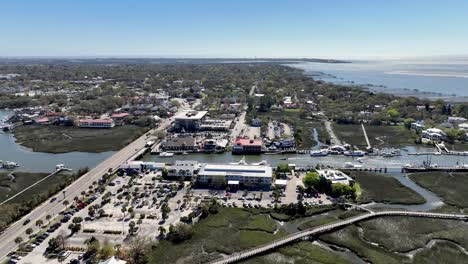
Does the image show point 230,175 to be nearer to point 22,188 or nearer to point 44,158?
point 22,188

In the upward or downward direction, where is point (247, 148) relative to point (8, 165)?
upward

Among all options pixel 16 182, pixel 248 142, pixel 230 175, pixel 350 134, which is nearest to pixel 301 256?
pixel 230 175

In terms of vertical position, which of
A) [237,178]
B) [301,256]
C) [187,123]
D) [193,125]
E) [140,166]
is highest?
[187,123]

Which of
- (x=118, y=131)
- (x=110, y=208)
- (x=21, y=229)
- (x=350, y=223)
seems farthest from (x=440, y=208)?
(x=118, y=131)

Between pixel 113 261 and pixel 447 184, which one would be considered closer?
pixel 113 261

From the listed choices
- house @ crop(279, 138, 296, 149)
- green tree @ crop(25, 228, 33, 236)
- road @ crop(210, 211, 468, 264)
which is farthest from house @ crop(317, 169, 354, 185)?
green tree @ crop(25, 228, 33, 236)

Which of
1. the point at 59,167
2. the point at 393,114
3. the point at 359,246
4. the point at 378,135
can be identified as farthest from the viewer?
the point at 393,114

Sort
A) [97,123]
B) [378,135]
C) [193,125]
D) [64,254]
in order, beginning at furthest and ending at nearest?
[97,123] → [193,125] → [378,135] → [64,254]
